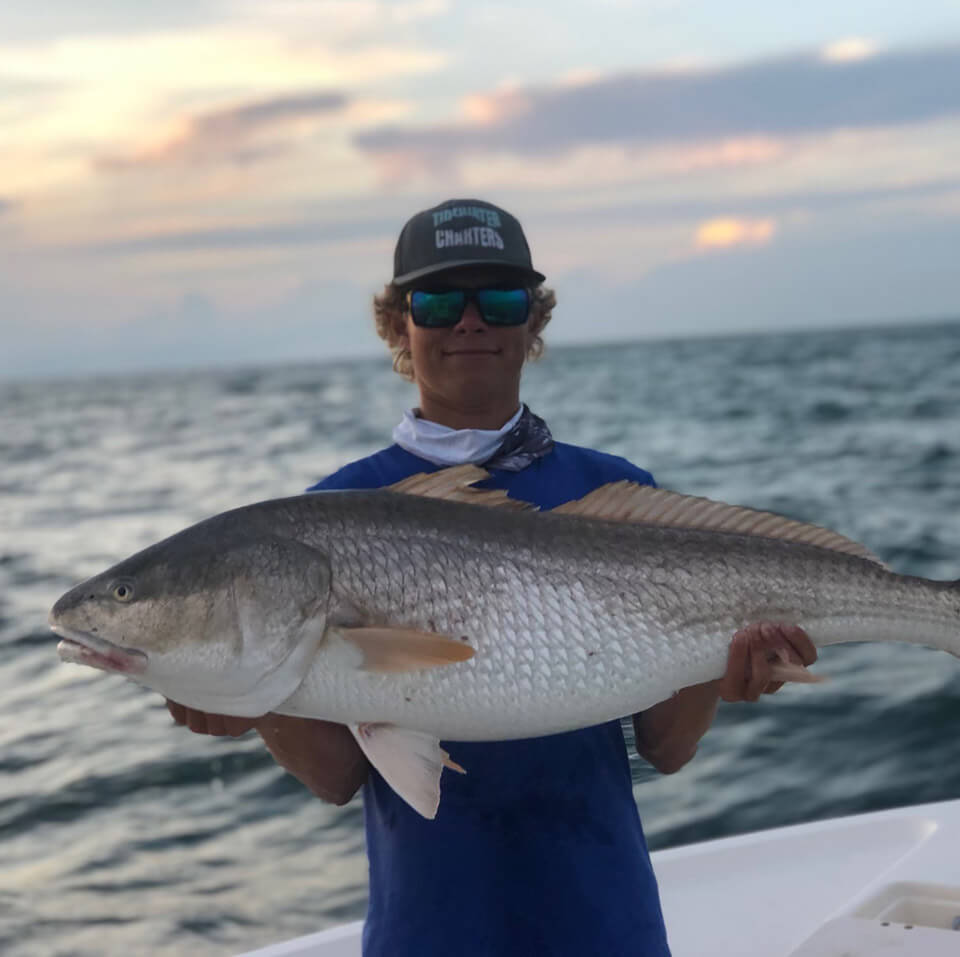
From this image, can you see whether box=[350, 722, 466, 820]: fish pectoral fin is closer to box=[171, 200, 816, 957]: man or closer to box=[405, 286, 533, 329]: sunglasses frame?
box=[171, 200, 816, 957]: man

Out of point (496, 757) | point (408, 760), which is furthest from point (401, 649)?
point (496, 757)

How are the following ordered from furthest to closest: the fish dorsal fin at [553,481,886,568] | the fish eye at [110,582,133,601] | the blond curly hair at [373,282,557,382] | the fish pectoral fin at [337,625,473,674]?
the blond curly hair at [373,282,557,382] → the fish dorsal fin at [553,481,886,568] → the fish eye at [110,582,133,601] → the fish pectoral fin at [337,625,473,674]

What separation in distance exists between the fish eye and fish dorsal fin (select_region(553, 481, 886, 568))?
101 cm

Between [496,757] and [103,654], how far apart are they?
0.96 meters

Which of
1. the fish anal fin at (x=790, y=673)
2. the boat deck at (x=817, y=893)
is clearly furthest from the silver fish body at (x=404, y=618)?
the boat deck at (x=817, y=893)

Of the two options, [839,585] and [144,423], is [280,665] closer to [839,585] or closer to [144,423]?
[839,585]

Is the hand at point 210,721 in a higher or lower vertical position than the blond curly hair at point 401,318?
lower

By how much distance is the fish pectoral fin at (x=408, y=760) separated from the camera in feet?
8.51

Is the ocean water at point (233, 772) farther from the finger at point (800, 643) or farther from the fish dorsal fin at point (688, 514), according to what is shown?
the fish dorsal fin at point (688, 514)

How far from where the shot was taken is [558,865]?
283 centimetres

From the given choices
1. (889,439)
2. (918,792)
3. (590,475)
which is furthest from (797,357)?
(590,475)

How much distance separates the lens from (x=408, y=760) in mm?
2631

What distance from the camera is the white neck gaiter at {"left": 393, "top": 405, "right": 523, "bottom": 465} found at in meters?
3.08

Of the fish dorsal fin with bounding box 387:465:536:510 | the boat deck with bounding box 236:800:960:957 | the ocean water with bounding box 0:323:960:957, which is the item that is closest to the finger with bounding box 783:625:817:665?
the ocean water with bounding box 0:323:960:957
